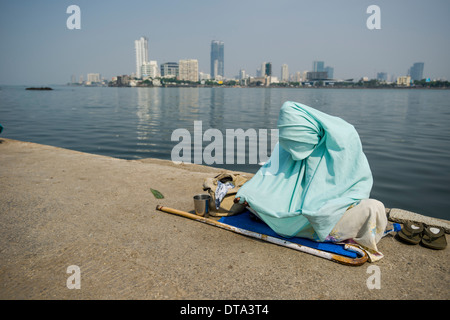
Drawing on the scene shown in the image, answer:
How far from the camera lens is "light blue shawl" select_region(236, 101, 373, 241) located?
3.77 metres

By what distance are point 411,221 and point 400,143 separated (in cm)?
1381

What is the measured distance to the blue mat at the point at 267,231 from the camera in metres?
3.88

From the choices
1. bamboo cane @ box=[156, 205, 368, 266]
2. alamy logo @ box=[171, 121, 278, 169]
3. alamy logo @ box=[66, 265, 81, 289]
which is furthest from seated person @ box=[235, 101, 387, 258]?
alamy logo @ box=[171, 121, 278, 169]

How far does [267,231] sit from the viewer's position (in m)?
4.42

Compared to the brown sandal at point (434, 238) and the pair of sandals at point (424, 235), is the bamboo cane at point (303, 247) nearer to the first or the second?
the pair of sandals at point (424, 235)

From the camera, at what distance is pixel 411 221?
4969 millimetres

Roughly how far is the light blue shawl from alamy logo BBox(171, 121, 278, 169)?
6.94 m

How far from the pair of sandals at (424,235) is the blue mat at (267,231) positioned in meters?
1.09

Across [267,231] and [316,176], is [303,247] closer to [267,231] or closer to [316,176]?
[267,231]

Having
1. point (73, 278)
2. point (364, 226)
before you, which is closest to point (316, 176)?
point (364, 226)

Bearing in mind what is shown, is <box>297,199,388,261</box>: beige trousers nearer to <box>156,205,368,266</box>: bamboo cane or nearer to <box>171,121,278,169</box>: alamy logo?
<box>156,205,368,266</box>: bamboo cane

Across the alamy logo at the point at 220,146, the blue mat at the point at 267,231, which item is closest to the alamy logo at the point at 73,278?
the blue mat at the point at 267,231

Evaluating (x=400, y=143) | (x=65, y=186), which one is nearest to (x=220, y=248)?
(x=65, y=186)

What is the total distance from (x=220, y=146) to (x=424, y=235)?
1237 cm
